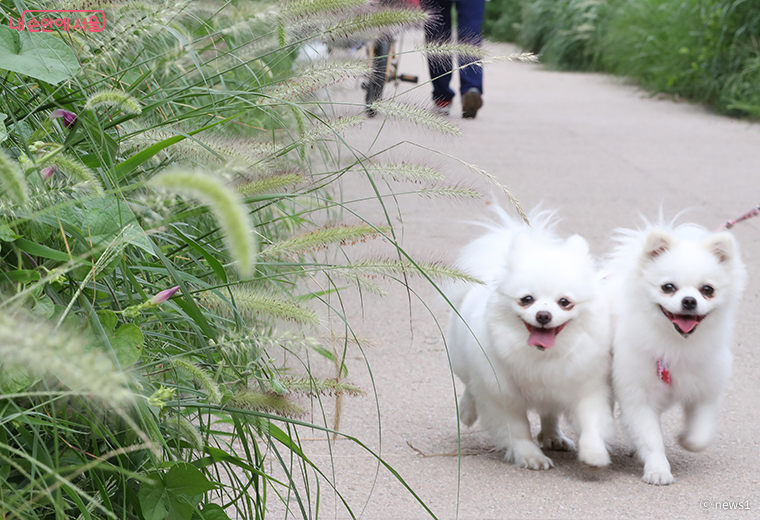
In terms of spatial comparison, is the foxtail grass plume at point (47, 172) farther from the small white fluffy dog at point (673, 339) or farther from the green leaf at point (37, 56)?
the small white fluffy dog at point (673, 339)

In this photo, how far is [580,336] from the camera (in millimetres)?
2744

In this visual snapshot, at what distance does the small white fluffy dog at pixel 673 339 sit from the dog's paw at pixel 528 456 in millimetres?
282

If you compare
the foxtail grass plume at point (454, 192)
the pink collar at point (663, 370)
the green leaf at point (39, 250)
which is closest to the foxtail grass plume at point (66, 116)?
the green leaf at point (39, 250)

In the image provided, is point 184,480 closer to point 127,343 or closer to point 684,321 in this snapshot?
point 127,343

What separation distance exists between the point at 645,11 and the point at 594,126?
12.9 ft

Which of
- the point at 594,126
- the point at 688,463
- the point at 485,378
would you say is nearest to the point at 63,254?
the point at 485,378

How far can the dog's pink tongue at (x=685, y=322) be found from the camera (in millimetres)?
2662

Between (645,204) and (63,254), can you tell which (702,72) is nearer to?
(645,204)

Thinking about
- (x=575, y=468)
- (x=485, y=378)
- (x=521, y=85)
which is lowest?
(x=521, y=85)

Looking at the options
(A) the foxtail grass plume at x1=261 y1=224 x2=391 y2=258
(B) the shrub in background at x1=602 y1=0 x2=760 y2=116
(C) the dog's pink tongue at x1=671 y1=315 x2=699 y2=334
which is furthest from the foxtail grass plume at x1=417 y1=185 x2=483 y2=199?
(B) the shrub in background at x1=602 y1=0 x2=760 y2=116

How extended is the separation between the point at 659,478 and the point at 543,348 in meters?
0.51

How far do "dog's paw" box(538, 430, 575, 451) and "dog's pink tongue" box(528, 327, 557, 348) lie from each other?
19.6 inches

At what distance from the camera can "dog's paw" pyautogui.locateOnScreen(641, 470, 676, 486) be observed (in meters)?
2.63

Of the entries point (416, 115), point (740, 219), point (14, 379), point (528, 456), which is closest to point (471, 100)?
point (740, 219)
